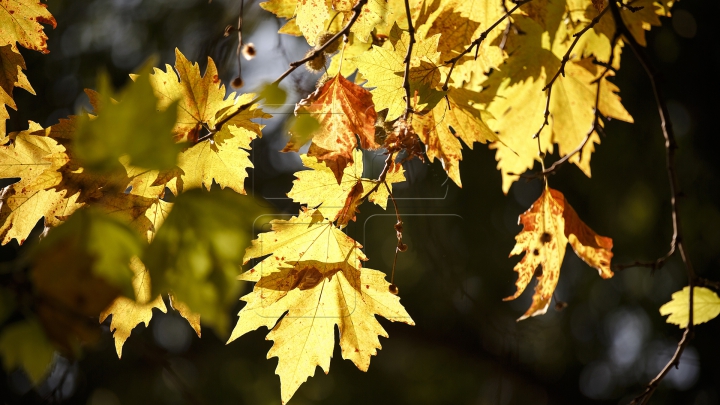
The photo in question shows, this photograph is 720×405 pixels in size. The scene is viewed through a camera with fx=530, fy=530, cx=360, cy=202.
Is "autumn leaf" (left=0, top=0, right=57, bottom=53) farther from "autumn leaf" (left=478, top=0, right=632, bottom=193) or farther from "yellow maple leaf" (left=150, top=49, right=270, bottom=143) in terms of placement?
"autumn leaf" (left=478, top=0, right=632, bottom=193)

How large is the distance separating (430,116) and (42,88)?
270cm

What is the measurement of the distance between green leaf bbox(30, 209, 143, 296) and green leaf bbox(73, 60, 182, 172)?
4 cm

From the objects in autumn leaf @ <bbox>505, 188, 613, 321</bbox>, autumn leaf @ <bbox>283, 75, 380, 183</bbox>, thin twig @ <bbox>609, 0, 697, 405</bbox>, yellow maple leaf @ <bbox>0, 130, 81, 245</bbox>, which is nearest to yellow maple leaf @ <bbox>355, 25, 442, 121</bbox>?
autumn leaf @ <bbox>283, 75, 380, 183</bbox>

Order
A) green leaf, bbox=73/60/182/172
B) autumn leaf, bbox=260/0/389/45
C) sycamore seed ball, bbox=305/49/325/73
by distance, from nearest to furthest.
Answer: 1. green leaf, bbox=73/60/182/172
2. autumn leaf, bbox=260/0/389/45
3. sycamore seed ball, bbox=305/49/325/73

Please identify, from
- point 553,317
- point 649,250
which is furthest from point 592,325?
point 649,250

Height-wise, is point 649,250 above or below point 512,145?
below

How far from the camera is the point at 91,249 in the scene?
31 centimetres

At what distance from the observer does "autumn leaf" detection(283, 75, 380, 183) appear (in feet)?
2.37

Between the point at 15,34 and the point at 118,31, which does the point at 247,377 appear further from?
the point at 15,34

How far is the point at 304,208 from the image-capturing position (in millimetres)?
808

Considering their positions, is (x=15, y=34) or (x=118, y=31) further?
(x=118, y=31)

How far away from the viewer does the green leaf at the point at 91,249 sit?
0.99 ft

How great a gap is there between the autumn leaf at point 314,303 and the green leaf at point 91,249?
18.1 inches

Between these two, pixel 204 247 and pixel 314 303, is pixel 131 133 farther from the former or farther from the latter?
pixel 314 303
